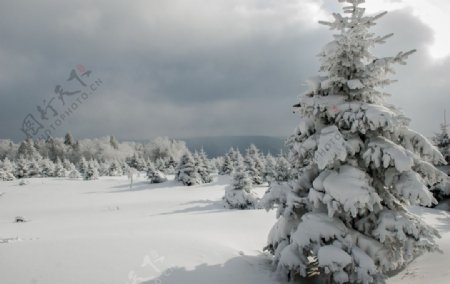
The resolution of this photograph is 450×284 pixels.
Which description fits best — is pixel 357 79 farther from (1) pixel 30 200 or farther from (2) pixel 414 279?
(1) pixel 30 200

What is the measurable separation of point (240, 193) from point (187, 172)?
2438 centimetres

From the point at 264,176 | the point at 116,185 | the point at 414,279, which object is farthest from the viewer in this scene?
the point at 264,176

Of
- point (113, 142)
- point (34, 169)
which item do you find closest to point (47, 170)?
point (34, 169)

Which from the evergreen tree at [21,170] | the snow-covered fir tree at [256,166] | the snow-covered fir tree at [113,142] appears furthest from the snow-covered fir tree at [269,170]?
the snow-covered fir tree at [113,142]

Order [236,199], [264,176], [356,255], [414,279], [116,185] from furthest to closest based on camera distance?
[264,176] → [116,185] → [236,199] → [414,279] → [356,255]

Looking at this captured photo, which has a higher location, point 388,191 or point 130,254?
point 388,191

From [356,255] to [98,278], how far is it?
281 inches

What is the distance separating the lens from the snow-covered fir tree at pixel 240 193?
35062 mm

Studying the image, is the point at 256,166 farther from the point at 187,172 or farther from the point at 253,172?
the point at 187,172

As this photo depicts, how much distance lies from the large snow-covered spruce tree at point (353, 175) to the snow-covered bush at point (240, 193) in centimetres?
2336

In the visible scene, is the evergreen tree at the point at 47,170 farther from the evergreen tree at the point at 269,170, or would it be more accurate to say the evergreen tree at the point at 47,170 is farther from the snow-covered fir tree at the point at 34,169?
the evergreen tree at the point at 269,170

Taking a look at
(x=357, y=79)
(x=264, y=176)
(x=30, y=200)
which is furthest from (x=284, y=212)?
(x=264, y=176)

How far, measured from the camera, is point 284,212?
37.1 ft

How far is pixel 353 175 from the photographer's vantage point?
10.2 m
